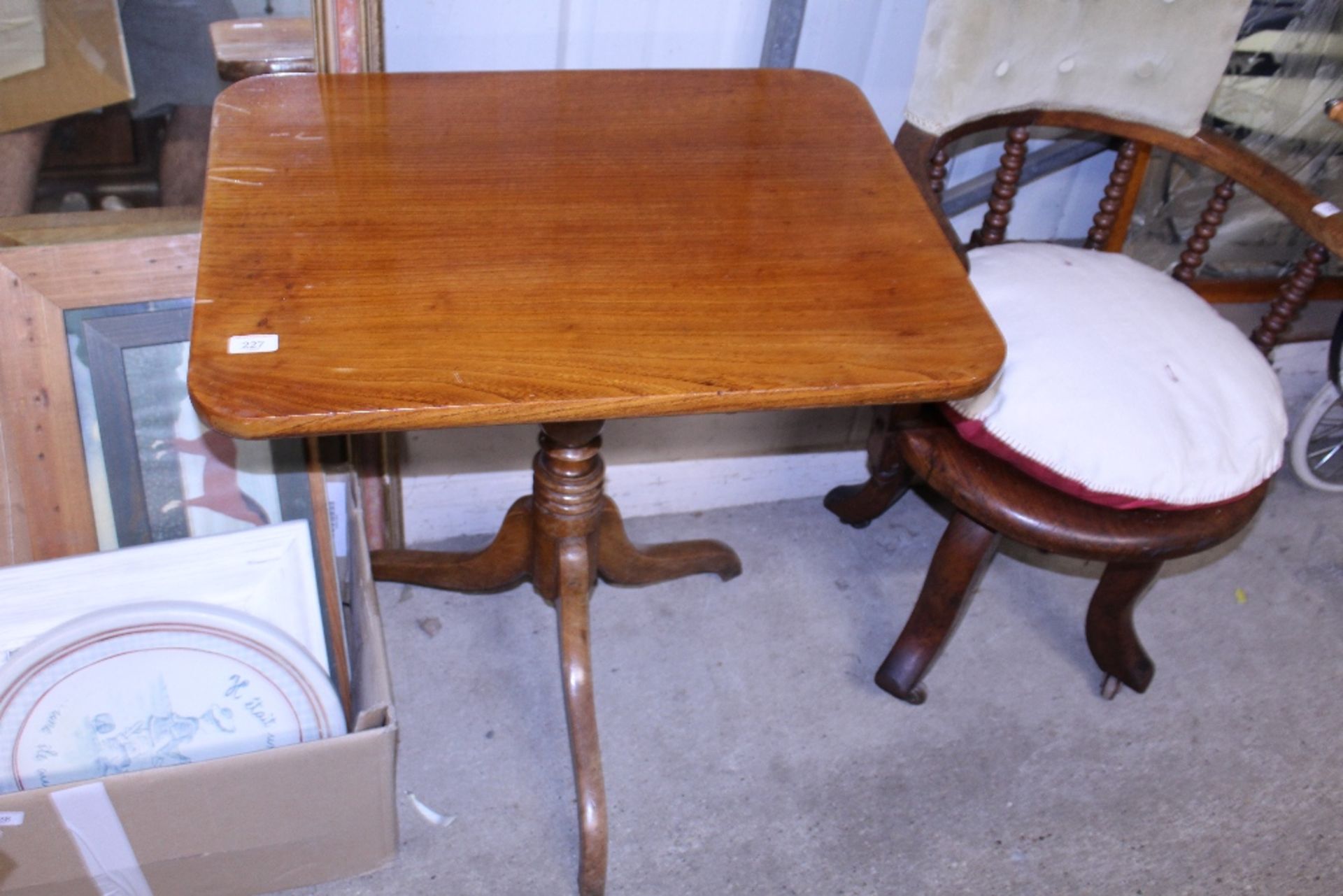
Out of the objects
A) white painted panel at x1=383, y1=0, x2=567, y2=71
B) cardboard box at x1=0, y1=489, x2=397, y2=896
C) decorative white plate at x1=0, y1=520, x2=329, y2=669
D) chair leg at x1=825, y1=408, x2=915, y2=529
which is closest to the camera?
cardboard box at x1=0, y1=489, x2=397, y2=896

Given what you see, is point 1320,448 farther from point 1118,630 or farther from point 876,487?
point 876,487

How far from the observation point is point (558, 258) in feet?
3.59

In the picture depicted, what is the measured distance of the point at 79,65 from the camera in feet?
4.50

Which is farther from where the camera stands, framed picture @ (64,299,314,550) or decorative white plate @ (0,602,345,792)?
framed picture @ (64,299,314,550)

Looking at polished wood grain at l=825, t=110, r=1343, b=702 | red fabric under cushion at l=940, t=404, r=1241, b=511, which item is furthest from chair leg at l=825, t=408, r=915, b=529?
red fabric under cushion at l=940, t=404, r=1241, b=511

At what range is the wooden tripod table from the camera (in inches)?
37.6

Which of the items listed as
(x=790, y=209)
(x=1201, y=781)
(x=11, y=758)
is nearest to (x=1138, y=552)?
(x=1201, y=781)

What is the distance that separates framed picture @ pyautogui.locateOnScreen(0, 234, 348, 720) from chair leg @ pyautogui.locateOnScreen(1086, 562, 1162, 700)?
110 centimetres

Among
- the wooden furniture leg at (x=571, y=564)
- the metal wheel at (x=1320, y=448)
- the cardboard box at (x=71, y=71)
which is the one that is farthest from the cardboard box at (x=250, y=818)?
the metal wheel at (x=1320, y=448)

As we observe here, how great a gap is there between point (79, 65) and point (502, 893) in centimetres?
113

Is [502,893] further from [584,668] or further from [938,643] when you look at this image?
[938,643]

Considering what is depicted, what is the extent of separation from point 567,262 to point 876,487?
988 mm

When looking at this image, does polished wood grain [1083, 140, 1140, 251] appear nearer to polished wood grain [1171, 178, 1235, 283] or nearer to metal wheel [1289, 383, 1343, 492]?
polished wood grain [1171, 178, 1235, 283]

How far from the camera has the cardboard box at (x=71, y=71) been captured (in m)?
1.34
